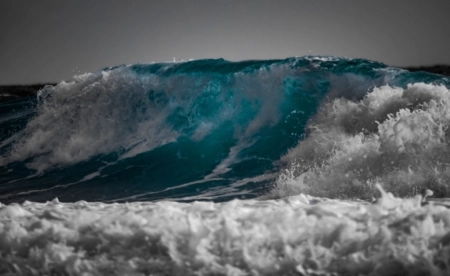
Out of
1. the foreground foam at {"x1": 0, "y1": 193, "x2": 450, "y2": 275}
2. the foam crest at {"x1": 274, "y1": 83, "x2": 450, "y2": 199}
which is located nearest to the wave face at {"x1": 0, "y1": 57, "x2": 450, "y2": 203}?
the foam crest at {"x1": 274, "y1": 83, "x2": 450, "y2": 199}

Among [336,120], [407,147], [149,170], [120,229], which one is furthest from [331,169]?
[120,229]

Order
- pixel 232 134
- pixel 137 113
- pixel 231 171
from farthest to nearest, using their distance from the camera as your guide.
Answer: pixel 137 113 → pixel 232 134 → pixel 231 171

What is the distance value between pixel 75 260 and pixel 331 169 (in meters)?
2.75

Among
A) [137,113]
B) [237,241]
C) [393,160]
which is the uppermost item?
[137,113]

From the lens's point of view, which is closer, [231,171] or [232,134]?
[231,171]

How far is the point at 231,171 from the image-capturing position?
4812mm

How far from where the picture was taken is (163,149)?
5.75 meters

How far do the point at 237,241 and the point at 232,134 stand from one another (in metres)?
4.78

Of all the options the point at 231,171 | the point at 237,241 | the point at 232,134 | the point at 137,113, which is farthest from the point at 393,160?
the point at 137,113

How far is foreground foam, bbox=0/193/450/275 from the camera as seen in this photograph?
994mm

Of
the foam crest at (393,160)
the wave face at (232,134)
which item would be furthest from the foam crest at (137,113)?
the foam crest at (393,160)

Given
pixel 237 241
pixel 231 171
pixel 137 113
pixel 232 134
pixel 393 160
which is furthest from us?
pixel 137 113

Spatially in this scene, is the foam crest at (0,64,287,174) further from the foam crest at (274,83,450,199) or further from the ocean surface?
the foam crest at (274,83,450,199)

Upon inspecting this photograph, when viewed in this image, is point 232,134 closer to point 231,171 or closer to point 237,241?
point 231,171
